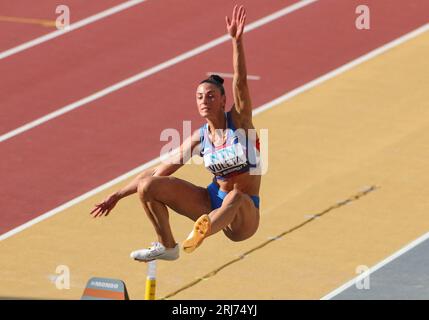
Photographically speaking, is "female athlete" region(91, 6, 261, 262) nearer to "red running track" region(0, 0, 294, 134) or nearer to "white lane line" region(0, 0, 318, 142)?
"white lane line" region(0, 0, 318, 142)

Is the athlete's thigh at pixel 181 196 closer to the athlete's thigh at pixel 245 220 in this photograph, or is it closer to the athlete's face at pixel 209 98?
the athlete's thigh at pixel 245 220

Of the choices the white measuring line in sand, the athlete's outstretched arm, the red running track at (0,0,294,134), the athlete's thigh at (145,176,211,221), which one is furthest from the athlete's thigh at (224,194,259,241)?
the red running track at (0,0,294,134)

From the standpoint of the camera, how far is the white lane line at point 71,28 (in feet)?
79.1

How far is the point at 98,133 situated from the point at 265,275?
5.16 m

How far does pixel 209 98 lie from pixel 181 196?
102 centimetres

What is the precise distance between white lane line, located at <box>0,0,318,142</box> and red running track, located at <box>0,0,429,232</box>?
0.14 meters

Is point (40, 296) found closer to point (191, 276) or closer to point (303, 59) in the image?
point (191, 276)

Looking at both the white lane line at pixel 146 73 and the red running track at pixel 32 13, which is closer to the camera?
the white lane line at pixel 146 73

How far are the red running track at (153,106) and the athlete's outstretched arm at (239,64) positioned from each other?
575cm

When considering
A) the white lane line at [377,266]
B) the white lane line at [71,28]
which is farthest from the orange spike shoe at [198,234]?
the white lane line at [71,28]

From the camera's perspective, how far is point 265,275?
17.0 m

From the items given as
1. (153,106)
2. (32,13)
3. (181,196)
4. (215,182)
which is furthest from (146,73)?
(181,196)
